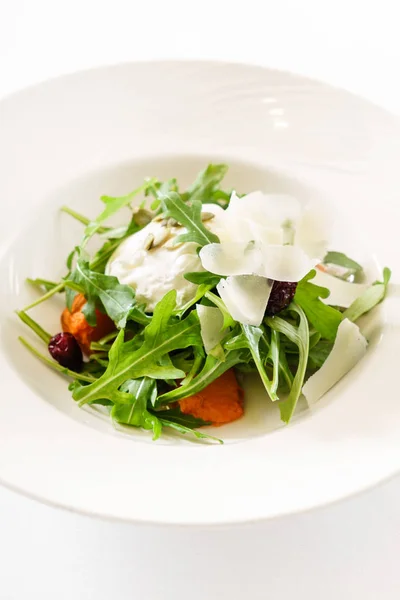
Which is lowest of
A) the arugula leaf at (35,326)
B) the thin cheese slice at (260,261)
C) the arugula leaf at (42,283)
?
the arugula leaf at (35,326)

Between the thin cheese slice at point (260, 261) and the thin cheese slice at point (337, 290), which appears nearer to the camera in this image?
the thin cheese slice at point (260, 261)

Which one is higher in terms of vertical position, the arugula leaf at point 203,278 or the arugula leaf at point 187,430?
the arugula leaf at point 203,278

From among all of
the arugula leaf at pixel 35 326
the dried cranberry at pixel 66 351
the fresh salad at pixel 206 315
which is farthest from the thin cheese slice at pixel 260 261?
the arugula leaf at pixel 35 326

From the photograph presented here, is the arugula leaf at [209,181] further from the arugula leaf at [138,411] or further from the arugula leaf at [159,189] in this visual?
the arugula leaf at [138,411]

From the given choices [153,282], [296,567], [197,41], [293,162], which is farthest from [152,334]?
[197,41]

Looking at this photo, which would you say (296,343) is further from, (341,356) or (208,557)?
(208,557)

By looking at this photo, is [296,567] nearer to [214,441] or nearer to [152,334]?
[214,441]

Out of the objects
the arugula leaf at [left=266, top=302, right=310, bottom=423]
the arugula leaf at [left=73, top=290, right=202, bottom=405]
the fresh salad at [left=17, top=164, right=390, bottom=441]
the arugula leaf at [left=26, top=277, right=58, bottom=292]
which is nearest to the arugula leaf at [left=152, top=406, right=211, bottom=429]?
the fresh salad at [left=17, top=164, right=390, bottom=441]
